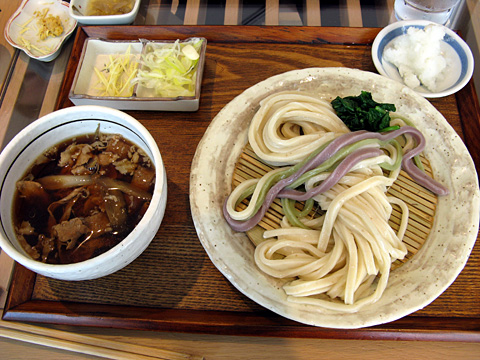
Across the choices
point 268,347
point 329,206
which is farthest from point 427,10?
point 268,347

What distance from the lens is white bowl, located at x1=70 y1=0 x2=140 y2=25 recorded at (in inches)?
98.0

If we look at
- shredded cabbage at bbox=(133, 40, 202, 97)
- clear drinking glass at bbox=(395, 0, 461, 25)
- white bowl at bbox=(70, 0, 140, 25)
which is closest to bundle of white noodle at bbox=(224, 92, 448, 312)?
shredded cabbage at bbox=(133, 40, 202, 97)

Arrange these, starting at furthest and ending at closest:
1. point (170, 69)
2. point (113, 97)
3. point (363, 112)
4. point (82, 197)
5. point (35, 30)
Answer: point (35, 30) < point (170, 69) < point (113, 97) < point (363, 112) < point (82, 197)

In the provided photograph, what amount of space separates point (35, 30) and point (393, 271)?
2970 mm

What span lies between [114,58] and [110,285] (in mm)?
1481

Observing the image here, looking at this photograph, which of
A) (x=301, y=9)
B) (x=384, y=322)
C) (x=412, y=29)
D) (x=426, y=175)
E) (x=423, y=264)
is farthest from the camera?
(x=301, y=9)

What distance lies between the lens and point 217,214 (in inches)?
69.5

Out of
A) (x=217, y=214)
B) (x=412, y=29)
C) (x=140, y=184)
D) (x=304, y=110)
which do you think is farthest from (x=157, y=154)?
(x=412, y=29)

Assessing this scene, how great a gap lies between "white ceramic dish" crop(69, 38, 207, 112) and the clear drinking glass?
5.04 ft

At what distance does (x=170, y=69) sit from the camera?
7.35 ft

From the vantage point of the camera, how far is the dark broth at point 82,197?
5.12 ft

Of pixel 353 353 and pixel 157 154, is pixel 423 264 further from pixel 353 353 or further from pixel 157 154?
pixel 157 154

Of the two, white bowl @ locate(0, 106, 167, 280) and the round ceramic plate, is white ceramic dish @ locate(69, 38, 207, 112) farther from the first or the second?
white bowl @ locate(0, 106, 167, 280)

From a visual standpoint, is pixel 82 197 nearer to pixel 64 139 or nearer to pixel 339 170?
pixel 64 139
